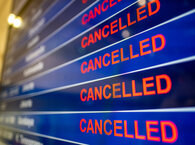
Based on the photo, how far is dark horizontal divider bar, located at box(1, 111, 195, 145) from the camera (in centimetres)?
39

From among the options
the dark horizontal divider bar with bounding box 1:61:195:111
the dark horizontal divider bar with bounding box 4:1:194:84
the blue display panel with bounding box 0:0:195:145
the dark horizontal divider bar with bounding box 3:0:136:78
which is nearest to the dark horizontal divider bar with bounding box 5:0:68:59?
the blue display panel with bounding box 0:0:195:145

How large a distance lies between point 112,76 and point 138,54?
110 mm

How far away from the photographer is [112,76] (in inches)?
22.7

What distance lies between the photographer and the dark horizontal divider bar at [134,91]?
1.31ft

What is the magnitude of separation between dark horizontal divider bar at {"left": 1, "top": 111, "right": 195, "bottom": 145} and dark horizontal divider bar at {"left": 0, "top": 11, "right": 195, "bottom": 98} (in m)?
0.12

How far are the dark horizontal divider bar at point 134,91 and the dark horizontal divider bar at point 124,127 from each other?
0.02 metres

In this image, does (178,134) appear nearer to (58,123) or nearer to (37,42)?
(58,123)

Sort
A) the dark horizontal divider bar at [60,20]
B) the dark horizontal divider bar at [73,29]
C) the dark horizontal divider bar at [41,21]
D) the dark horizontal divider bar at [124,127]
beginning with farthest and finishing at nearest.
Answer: the dark horizontal divider bar at [41,21]
the dark horizontal divider bar at [60,20]
the dark horizontal divider bar at [73,29]
the dark horizontal divider bar at [124,127]

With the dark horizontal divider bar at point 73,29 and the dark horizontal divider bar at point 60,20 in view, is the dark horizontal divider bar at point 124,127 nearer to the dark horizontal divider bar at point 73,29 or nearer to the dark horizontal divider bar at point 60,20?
the dark horizontal divider bar at point 73,29

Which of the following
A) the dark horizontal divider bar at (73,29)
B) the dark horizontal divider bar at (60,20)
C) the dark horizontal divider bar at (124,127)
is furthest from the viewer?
the dark horizontal divider bar at (60,20)

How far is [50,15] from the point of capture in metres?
1.06

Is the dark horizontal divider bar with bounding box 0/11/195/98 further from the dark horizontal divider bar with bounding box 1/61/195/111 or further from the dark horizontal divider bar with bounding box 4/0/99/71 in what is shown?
the dark horizontal divider bar with bounding box 4/0/99/71

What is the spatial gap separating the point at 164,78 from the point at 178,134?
0.12m

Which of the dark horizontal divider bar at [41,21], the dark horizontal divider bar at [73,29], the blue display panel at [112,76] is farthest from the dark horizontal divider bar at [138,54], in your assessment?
the dark horizontal divider bar at [41,21]
